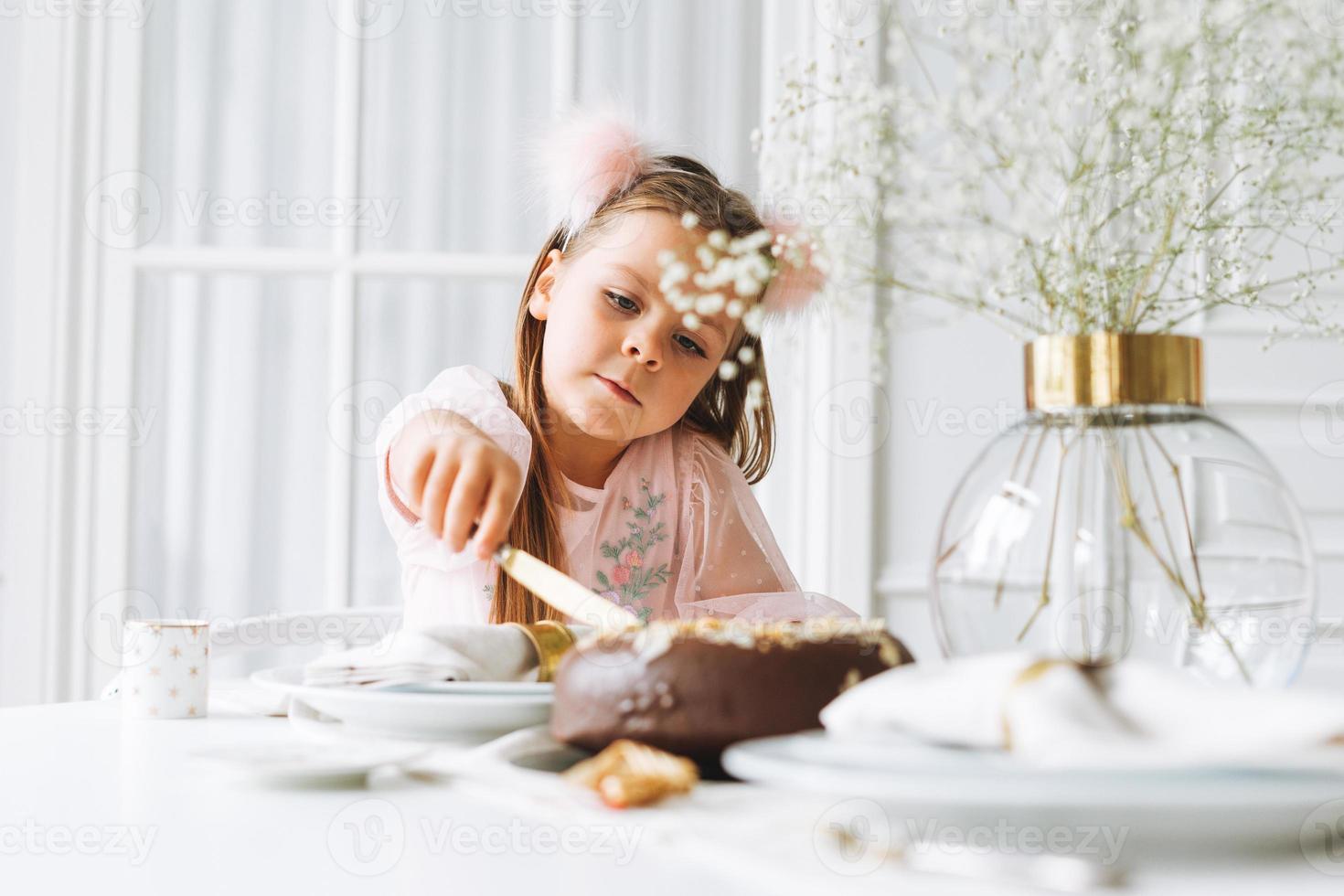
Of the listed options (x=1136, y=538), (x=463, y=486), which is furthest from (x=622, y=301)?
(x=1136, y=538)

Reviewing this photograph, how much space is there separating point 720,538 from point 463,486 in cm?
69

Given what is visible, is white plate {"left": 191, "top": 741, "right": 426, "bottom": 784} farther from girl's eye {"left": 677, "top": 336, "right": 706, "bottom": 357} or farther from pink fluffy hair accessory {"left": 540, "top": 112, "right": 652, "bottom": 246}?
pink fluffy hair accessory {"left": 540, "top": 112, "right": 652, "bottom": 246}

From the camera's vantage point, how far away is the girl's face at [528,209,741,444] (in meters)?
1.23

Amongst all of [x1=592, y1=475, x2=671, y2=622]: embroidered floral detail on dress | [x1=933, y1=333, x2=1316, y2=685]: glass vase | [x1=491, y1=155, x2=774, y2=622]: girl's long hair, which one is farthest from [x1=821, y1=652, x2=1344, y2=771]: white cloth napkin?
[x1=592, y1=475, x2=671, y2=622]: embroidered floral detail on dress

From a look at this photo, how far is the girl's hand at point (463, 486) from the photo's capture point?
0.68 meters

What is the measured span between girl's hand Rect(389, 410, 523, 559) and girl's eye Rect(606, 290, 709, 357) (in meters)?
0.48

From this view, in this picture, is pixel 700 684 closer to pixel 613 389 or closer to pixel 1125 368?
pixel 1125 368

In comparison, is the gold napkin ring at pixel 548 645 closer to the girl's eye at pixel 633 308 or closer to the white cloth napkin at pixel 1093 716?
the white cloth napkin at pixel 1093 716

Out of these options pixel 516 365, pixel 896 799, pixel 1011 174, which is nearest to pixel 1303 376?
pixel 516 365

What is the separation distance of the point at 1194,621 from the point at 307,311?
1913mm

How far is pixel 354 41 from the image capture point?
7.05 feet

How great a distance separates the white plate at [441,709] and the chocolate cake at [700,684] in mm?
64

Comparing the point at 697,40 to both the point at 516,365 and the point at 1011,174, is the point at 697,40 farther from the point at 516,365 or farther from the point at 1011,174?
the point at 1011,174

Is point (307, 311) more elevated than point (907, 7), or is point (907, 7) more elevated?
point (907, 7)
